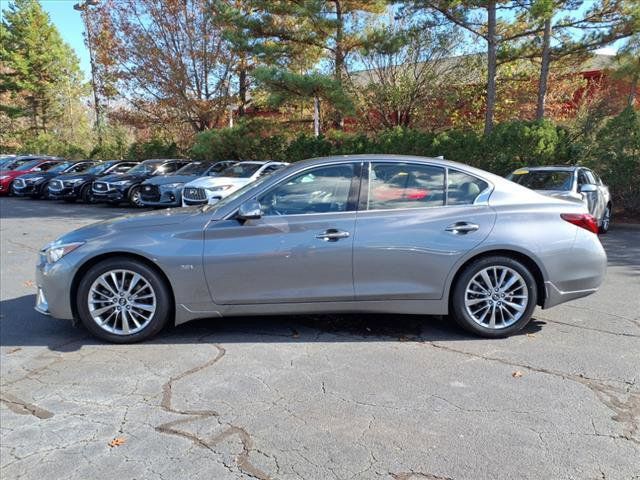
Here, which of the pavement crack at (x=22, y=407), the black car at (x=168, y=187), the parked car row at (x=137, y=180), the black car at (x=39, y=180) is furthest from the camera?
the black car at (x=39, y=180)

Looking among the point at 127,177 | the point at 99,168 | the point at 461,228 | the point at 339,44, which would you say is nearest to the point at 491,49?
the point at 339,44

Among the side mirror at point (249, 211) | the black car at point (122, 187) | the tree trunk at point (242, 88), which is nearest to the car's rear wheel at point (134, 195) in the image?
the black car at point (122, 187)

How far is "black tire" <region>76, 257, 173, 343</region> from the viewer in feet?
14.4

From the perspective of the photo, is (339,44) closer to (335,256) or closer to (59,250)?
(335,256)

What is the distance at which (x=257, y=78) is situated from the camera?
17516 millimetres

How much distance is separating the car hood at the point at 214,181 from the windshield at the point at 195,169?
198 cm

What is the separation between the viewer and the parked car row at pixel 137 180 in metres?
13.5

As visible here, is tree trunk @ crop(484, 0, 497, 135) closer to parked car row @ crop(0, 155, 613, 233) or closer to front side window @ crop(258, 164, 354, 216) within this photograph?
parked car row @ crop(0, 155, 613, 233)

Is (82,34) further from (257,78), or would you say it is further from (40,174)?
(257,78)

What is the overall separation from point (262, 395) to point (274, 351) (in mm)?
768

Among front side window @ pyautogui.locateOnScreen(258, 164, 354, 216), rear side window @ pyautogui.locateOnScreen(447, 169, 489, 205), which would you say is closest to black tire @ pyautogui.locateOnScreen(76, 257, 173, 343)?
front side window @ pyautogui.locateOnScreen(258, 164, 354, 216)

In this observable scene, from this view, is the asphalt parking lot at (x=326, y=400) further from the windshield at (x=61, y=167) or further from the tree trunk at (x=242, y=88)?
the tree trunk at (x=242, y=88)

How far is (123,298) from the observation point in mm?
4414

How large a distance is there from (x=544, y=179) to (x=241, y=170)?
7911 millimetres
